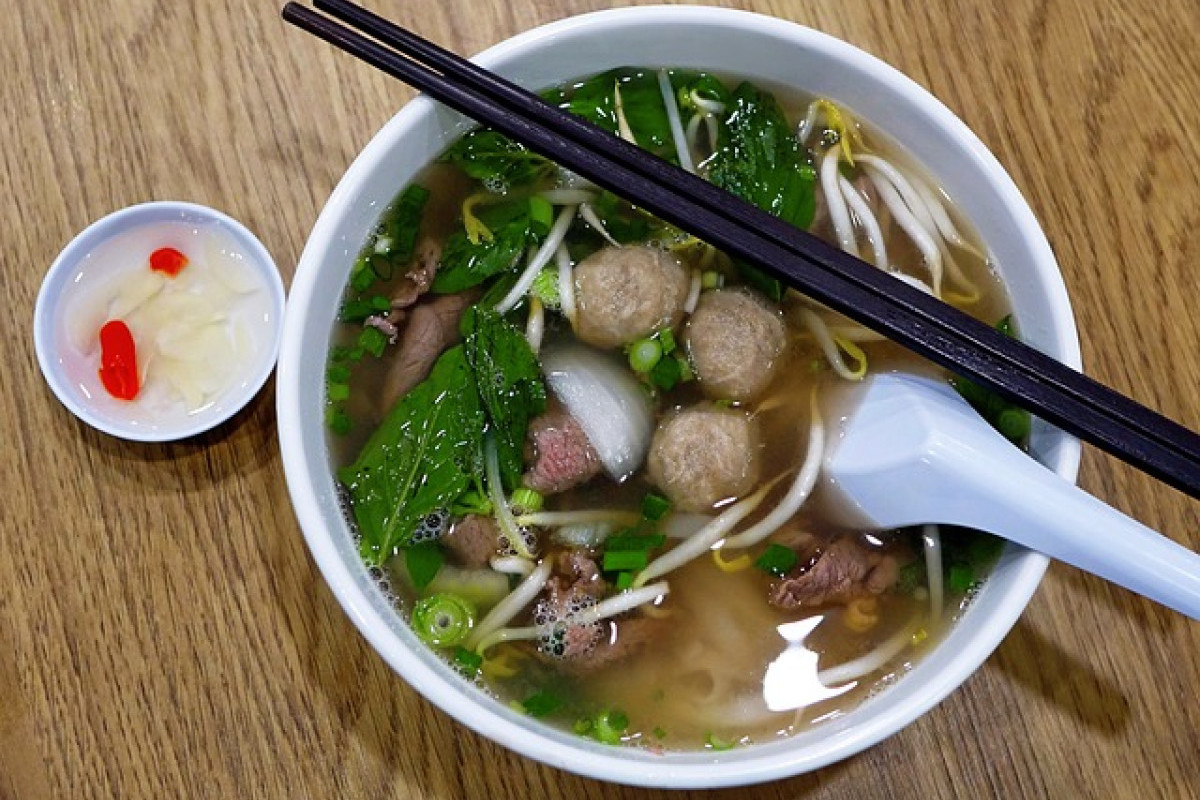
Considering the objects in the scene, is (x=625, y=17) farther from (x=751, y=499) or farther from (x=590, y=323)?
(x=751, y=499)

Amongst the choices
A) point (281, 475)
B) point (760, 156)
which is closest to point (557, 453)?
point (281, 475)

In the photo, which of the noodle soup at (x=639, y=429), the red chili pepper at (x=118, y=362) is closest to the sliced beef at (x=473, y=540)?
the noodle soup at (x=639, y=429)

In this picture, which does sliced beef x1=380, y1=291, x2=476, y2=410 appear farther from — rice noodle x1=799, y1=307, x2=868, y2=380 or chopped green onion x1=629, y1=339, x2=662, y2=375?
rice noodle x1=799, y1=307, x2=868, y2=380

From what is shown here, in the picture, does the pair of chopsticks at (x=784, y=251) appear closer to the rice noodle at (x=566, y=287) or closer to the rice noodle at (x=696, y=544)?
the rice noodle at (x=566, y=287)

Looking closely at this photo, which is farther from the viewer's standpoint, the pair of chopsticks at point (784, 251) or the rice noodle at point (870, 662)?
the rice noodle at point (870, 662)

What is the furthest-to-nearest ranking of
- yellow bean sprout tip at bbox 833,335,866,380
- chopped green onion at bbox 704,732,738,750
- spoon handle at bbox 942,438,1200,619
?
yellow bean sprout tip at bbox 833,335,866,380 → chopped green onion at bbox 704,732,738,750 → spoon handle at bbox 942,438,1200,619

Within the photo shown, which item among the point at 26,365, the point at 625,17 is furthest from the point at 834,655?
the point at 26,365

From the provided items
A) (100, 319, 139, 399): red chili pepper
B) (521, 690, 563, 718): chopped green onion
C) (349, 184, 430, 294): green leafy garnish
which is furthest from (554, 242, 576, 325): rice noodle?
(100, 319, 139, 399): red chili pepper
